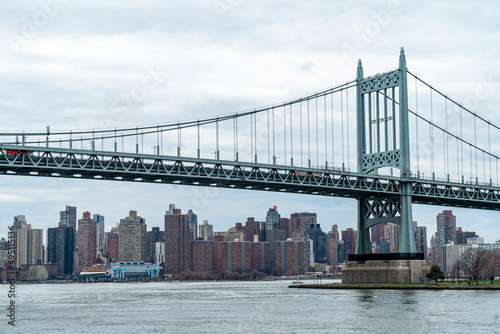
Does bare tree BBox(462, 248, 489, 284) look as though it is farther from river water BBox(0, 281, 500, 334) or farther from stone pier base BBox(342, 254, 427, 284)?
river water BBox(0, 281, 500, 334)

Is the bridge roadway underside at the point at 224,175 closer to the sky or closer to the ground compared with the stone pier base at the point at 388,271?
closer to the sky

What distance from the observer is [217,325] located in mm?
46719

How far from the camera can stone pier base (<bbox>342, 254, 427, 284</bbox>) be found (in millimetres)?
84062

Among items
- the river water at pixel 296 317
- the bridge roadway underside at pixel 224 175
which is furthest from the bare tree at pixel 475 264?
the river water at pixel 296 317

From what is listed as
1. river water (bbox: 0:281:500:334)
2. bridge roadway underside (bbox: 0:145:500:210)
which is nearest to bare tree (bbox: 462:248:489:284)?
bridge roadway underside (bbox: 0:145:500:210)

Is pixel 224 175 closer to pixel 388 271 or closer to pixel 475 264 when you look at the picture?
pixel 388 271

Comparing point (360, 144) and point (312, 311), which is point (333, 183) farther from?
point (312, 311)

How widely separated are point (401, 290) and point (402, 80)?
76.7 ft

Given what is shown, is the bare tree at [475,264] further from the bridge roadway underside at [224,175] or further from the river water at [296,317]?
the river water at [296,317]

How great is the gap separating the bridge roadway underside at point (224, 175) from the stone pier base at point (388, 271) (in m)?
7.40

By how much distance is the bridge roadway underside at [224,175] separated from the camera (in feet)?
231

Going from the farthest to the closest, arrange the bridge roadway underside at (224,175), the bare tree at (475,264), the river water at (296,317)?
1. the bare tree at (475,264)
2. the bridge roadway underside at (224,175)
3. the river water at (296,317)

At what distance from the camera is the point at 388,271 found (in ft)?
279

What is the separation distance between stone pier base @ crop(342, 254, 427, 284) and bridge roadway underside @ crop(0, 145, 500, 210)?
24.3 ft
